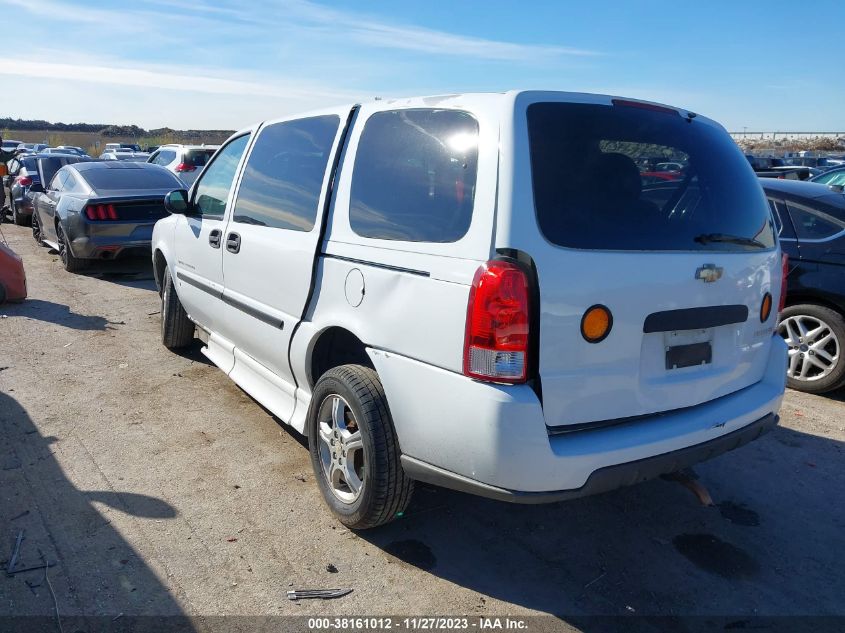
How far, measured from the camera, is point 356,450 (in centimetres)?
330

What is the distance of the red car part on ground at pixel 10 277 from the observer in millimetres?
7840

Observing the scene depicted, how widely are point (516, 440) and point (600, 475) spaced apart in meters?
0.41

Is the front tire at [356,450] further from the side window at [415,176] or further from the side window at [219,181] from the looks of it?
the side window at [219,181]

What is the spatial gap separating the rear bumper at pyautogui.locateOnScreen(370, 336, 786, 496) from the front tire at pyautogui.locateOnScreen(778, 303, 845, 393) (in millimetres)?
2847

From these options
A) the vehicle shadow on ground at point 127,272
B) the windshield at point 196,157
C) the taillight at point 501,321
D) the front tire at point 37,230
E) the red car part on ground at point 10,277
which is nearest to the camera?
the taillight at point 501,321

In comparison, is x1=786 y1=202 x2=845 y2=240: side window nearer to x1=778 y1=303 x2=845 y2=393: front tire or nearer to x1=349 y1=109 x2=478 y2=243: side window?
x1=778 y1=303 x2=845 y2=393: front tire

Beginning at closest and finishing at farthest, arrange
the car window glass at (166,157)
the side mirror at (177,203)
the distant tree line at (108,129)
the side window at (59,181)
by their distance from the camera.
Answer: the side mirror at (177,203)
the side window at (59,181)
the car window glass at (166,157)
the distant tree line at (108,129)

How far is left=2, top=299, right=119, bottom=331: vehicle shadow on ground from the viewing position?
7246 mm

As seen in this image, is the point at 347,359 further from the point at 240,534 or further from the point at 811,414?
the point at 811,414

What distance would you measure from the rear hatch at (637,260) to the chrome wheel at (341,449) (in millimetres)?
1103

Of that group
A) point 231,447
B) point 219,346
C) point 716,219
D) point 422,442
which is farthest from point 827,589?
point 219,346

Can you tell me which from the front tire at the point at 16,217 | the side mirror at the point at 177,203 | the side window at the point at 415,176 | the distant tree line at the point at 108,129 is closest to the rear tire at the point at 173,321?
the side mirror at the point at 177,203

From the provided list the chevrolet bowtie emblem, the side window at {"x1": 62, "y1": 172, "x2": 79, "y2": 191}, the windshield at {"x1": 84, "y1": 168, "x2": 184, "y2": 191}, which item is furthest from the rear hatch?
the side window at {"x1": 62, "y1": 172, "x2": 79, "y2": 191}

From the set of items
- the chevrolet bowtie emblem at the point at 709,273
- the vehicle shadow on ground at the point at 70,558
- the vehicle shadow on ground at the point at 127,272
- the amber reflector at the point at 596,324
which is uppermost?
the chevrolet bowtie emblem at the point at 709,273
